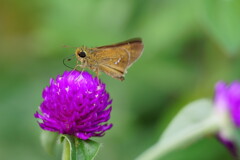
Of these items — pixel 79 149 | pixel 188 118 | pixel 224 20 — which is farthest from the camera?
pixel 224 20

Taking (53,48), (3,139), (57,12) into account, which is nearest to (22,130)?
(3,139)

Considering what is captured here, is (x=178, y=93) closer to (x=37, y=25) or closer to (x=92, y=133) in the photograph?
(x=37, y=25)

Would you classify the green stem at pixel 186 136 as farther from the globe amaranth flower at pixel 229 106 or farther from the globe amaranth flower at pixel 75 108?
the globe amaranth flower at pixel 75 108

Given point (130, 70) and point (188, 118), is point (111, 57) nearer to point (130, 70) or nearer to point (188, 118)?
point (188, 118)

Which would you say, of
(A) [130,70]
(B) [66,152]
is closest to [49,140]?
(B) [66,152]

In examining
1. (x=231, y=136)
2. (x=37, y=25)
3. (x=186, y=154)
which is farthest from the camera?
(x=37, y=25)

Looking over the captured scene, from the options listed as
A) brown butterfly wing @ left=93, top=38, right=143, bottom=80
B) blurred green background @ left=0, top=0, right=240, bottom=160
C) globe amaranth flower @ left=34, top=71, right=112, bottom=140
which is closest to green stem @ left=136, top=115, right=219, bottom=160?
globe amaranth flower @ left=34, top=71, right=112, bottom=140

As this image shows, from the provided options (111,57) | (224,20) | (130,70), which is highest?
(130,70)
